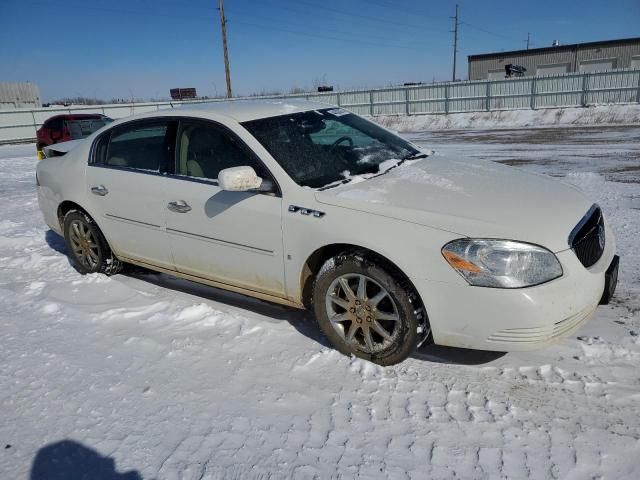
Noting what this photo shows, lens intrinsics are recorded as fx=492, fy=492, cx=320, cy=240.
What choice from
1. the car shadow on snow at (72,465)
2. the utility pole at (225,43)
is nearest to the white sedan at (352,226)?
the car shadow on snow at (72,465)

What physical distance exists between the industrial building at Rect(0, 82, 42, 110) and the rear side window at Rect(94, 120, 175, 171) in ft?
141

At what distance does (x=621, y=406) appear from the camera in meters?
Answer: 2.52

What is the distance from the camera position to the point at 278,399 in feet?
9.00

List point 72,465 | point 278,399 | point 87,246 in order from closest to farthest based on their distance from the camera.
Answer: point 72,465
point 278,399
point 87,246

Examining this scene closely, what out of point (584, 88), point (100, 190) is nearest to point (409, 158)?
point (100, 190)

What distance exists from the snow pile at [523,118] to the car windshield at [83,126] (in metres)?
14.2

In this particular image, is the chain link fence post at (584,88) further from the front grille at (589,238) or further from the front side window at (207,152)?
the front side window at (207,152)

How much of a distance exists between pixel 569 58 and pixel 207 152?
4586 centimetres

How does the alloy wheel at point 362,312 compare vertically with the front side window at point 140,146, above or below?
below

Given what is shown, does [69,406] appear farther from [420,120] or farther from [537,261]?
[420,120]

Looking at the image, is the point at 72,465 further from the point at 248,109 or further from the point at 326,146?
the point at 248,109

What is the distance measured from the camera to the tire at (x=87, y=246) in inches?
179

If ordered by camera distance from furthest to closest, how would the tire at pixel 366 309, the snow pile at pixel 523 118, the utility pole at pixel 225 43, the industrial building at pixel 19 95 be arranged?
the industrial building at pixel 19 95, the utility pole at pixel 225 43, the snow pile at pixel 523 118, the tire at pixel 366 309

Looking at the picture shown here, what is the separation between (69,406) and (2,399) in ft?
1.48
